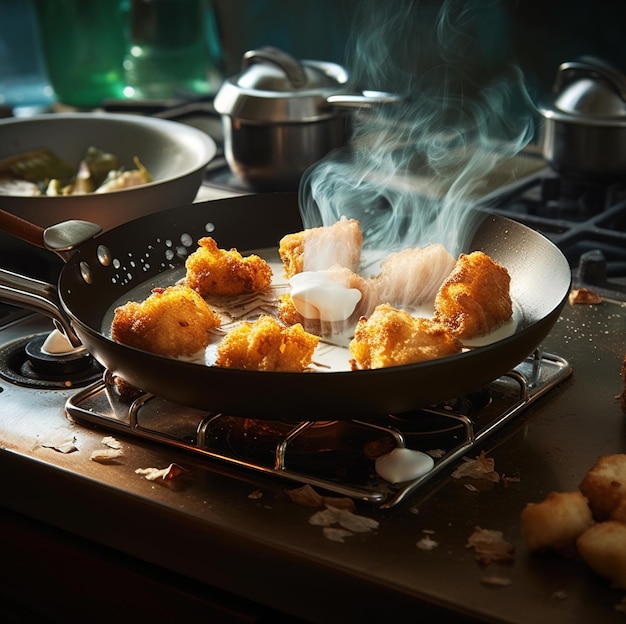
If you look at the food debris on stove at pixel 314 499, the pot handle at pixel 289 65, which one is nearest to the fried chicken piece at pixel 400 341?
the food debris on stove at pixel 314 499

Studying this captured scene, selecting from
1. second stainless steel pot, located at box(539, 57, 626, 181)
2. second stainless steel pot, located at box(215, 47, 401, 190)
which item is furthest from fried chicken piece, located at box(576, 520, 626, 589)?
second stainless steel pot, located at box(215, 47, 401, 190)

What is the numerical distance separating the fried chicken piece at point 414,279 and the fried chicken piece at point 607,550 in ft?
1.76

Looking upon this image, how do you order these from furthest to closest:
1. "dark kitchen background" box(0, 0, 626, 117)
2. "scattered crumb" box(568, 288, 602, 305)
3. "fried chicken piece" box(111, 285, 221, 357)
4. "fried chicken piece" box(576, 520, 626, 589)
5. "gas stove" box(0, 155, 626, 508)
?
"dark kitchen background" box(0, 0, 626, 117)
"scattered crumb" box(568, 288, 602, 305)
"fried chicken piece" box(111, 285, 221, 357)
"gas stove" box(0, 155, 626, 508)
"fried chicken piece" box(576, 520, 626, 589)

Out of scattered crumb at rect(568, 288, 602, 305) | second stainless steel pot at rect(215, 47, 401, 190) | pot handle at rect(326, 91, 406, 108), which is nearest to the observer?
scattered crumb at rect(568, 288, 602, 305)

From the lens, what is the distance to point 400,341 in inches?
46.1

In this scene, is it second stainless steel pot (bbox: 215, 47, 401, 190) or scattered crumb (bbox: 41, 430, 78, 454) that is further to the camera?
second stainless steel pot (bbox: 215, 47, 401, 190)

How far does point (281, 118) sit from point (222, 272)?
2.74 ft

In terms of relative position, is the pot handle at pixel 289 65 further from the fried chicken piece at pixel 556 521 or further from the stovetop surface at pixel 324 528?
the fried chicken piece at pixel 556 521

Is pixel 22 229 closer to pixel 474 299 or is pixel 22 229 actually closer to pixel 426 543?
pixel 474 299

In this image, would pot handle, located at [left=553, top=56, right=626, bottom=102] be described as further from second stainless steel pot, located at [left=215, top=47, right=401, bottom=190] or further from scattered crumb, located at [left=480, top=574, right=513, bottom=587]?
scattered crumb, located at [left=480, top=574, right=513, bottom=587]

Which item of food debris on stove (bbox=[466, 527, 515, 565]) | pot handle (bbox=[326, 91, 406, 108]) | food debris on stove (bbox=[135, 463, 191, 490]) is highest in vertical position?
pot handle (bbox=[326, 91, 406, 108])

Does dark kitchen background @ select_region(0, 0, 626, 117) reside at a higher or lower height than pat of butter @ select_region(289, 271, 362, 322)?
higher

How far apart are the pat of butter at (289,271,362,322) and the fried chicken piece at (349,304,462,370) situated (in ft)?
0.42

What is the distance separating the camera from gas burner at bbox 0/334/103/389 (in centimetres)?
143
